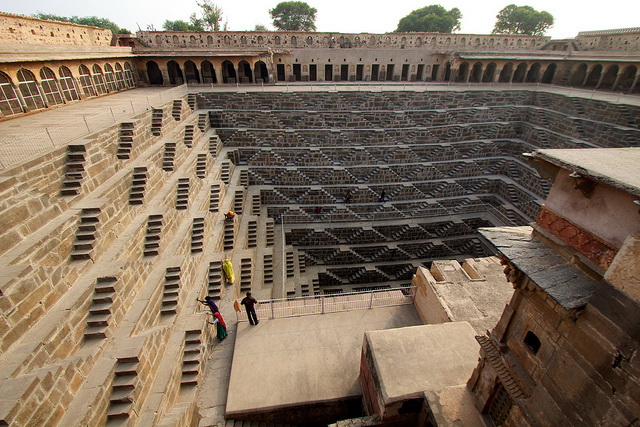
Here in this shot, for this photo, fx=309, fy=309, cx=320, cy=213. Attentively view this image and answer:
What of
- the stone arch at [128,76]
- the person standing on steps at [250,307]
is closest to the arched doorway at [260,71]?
the stone arch at [128,76]

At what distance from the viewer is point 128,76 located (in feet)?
65.7

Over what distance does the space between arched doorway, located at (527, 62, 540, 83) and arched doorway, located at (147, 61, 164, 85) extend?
96.5 ft

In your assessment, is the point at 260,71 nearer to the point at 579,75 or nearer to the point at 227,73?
the point at 227,73

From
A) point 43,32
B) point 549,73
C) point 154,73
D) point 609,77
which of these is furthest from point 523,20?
point 43,32

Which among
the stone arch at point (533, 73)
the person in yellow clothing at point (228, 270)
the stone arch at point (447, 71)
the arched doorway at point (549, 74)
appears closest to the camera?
the person in yellow clothing at point (228, 270)

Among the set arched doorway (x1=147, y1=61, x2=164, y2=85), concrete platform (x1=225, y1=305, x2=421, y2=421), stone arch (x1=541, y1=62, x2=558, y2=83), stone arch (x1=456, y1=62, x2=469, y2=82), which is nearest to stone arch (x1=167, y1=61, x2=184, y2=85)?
arched doorway (x1=147, y1=61, x2=164, y2=85)

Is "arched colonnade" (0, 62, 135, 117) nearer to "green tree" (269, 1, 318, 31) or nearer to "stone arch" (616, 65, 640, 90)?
"stone arch" (616, 65, 640, 90)

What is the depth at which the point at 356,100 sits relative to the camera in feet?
58.9

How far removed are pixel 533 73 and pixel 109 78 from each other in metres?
31.4

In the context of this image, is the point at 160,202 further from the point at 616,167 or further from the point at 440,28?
the point at 440,28

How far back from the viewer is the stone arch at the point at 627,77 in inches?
837

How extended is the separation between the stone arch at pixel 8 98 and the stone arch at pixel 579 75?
34459 millimetres

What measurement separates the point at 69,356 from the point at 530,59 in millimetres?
30565

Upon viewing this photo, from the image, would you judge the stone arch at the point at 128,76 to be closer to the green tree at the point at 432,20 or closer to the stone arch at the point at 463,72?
the stone arch at the point at 463,72
